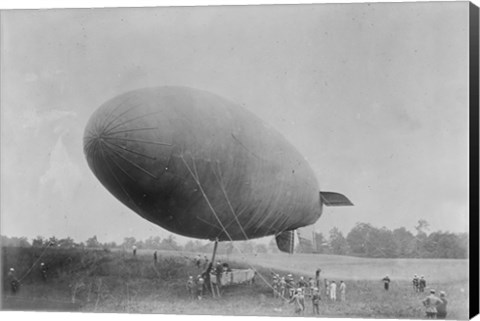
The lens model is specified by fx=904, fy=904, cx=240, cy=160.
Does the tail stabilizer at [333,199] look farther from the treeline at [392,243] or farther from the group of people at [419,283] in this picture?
the group of people at [419,283]

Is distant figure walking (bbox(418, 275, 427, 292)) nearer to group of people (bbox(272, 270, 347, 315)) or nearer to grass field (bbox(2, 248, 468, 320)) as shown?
grass field (bbox(2, 248, 468, 320))

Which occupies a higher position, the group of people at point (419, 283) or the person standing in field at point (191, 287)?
the group of people at point (419, 283)

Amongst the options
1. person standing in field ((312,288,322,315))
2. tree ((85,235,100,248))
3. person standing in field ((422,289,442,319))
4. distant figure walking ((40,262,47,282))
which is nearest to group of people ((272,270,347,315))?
person standing in field ((312,288,322,315))

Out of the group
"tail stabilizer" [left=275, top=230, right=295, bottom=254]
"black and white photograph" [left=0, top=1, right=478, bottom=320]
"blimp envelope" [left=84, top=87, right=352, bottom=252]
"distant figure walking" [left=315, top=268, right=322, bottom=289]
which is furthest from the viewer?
"tail stabilizer" [left=275, top=230, right=295, bottom=254]

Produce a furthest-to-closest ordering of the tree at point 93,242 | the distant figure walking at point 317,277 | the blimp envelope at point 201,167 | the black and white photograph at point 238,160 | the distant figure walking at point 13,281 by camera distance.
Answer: the distant figure walking at point 13,281 < the tree at point 93,242 < the distant figure walking at point 317,277 < the black and white photograph at point 238,160 < the blimp envelope at point 201,167

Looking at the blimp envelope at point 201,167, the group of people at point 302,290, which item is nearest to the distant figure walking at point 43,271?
the blimp envelope at point 201,167

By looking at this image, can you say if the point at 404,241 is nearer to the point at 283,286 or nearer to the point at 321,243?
the point at 321,243

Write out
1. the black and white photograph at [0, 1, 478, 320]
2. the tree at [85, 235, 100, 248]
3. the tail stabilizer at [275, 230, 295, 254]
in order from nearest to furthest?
the black and white photograph at [0, 1, 478, 320] < the tail stabilizer at [275, 230, 295, 254] < the tree at [85, 235, 100, 248]
